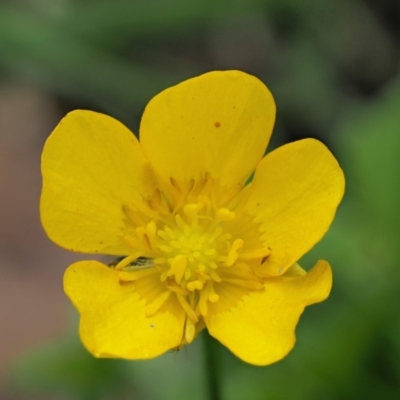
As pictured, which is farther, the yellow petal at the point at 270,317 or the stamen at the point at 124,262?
the stamen at the point at 124,262

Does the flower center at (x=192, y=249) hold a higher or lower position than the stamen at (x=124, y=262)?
higher

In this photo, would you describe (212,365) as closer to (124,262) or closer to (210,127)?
(124,262)

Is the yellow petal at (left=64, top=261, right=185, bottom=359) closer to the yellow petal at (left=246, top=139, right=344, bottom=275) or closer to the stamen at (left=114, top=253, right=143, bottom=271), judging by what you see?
the stamen at (left=114, top=253, right=143, bottom=271)

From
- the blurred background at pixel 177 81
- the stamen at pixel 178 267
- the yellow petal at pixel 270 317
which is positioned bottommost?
the blurred background at pixel 177 81

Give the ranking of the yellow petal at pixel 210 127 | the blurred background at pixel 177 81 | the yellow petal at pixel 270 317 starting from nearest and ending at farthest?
the yellow petal at pixel 270 317
the yellow petal at pixel 210 127
the blurred background at pixel 177 81

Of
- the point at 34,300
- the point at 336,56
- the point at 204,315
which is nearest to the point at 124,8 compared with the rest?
the point at 336,56

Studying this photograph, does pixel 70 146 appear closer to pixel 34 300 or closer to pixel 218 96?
pixel 218 96

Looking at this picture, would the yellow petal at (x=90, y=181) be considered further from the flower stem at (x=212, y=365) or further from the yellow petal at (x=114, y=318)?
the flower stem at (x=212, y=365)

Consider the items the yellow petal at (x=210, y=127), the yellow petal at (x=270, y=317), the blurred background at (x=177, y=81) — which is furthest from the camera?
the blurred background at (x=177, y=81)

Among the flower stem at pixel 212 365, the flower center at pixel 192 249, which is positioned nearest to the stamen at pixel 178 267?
the flower center at pixel 192 249
